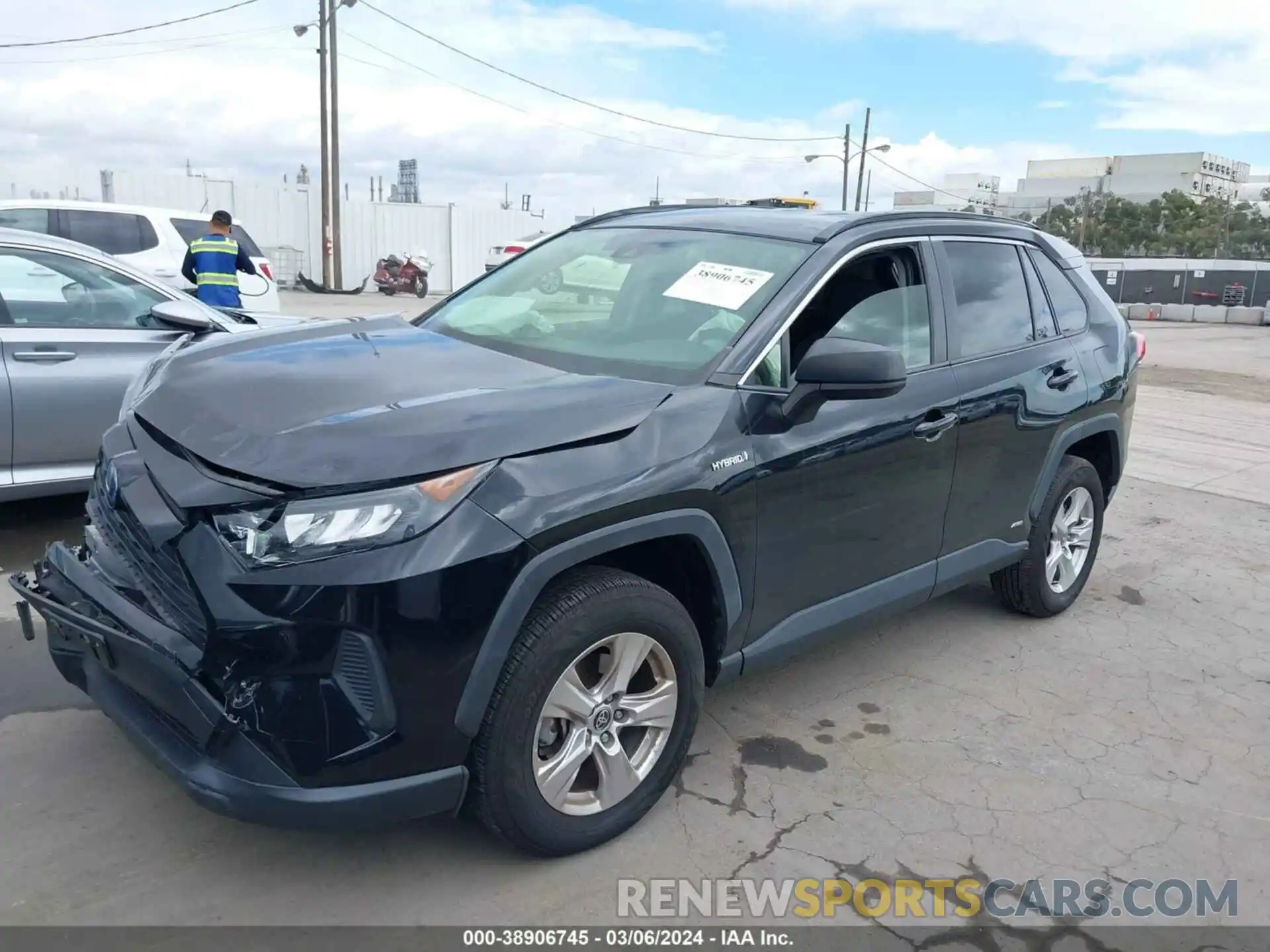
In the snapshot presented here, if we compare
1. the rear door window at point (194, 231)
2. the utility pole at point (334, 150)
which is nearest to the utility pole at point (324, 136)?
the utility pole at point (334, 150)

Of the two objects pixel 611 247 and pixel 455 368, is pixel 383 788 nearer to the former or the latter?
pixel 455 368

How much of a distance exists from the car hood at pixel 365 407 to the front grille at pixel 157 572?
0.84ft

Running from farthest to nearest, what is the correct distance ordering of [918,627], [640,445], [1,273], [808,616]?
[1,273] < [918,627] < [808,616] < [640,445]

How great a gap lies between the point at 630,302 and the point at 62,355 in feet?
10.3

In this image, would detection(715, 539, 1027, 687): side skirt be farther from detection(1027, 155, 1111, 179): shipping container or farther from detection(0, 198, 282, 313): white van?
detection(1027, 155, 1111, 179): shipping container

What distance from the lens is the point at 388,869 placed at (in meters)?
2.75

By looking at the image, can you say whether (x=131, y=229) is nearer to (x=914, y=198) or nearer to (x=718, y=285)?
(x=718, y=285)

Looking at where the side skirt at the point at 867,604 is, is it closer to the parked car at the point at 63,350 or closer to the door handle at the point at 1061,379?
the door handle at the point at 1061,379

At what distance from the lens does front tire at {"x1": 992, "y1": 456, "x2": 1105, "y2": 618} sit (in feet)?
14.8

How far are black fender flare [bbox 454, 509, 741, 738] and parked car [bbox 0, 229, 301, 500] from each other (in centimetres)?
318

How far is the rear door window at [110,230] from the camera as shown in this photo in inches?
407

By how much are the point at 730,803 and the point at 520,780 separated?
Result: 34.2 inches

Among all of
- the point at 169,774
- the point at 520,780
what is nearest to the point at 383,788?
the point at 520,780

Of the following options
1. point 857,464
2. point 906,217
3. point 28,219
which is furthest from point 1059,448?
point 28,219
